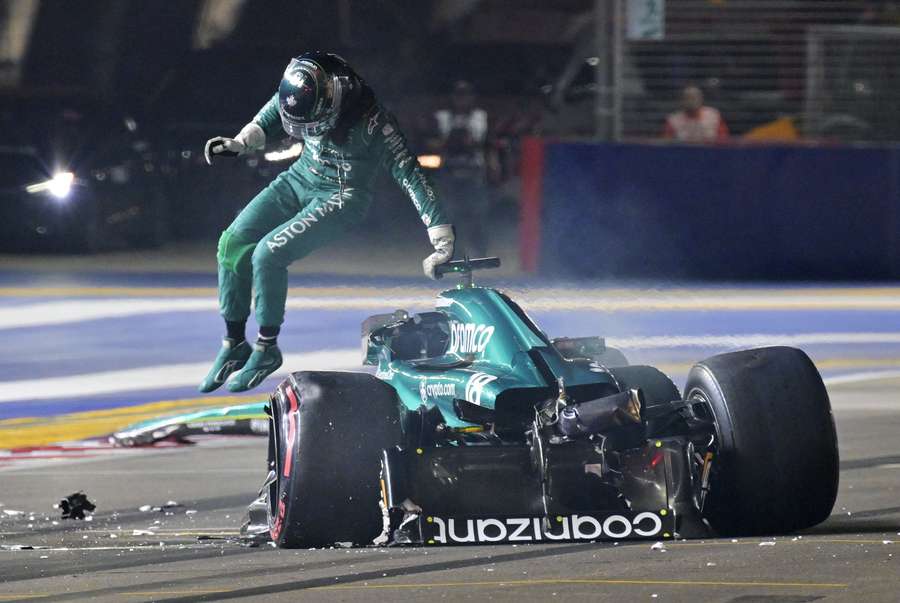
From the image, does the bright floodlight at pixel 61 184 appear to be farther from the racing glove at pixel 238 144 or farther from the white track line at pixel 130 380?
the racing glove at pixel 238 144

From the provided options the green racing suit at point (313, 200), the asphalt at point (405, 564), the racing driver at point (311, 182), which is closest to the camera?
the asphalt at point (405, 564)

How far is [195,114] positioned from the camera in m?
20.1

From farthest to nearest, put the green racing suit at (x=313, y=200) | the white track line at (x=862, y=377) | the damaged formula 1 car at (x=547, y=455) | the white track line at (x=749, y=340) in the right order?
the white track line at (x=749, y=340), the white track line at (x=862, y=377), the green racing suit at (x=313, y=200), the damaged formula 1 car at (x=547, y=455)

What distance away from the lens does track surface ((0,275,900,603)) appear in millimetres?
6043

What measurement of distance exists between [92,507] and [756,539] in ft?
9.22

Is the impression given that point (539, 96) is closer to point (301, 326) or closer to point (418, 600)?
point (301, 326)

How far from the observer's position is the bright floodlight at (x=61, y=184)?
18859mm

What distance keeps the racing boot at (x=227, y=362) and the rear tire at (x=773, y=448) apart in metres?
3.32

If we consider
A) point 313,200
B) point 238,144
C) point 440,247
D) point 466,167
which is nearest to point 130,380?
point 313,200

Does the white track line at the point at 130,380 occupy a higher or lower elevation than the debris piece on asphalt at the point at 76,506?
higher

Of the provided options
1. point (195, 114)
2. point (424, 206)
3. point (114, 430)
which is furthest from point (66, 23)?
point (424, 206)

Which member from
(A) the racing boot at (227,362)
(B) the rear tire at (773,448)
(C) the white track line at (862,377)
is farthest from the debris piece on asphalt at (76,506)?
(C) the white track line at (862,377)

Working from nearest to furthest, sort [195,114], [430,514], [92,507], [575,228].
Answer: [430,514] → [92,507] → [575,228] → [195,114]

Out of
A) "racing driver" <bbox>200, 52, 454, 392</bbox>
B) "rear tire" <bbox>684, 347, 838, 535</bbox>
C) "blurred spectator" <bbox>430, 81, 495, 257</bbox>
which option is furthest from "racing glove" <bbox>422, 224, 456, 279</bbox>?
"blurred spectator" <bbox>430, 81, 495, 257</bbox>
